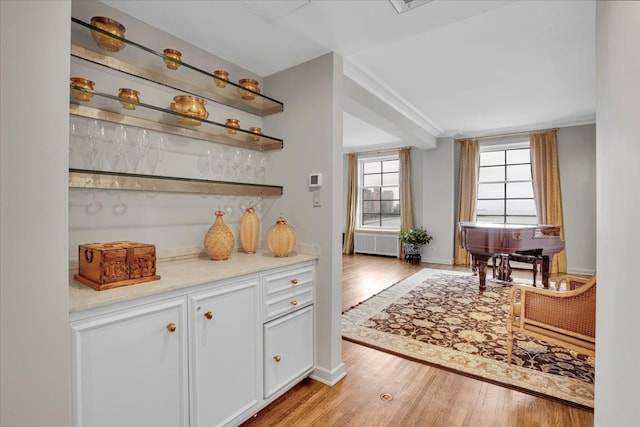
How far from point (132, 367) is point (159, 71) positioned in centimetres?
173

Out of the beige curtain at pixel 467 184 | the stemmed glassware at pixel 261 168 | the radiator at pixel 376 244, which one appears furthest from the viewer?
the radiator at pixel 376 244

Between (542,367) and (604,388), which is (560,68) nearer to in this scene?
(542,367)

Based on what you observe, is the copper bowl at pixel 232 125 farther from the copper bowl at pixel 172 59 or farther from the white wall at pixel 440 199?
the white wall at pixel 440 199

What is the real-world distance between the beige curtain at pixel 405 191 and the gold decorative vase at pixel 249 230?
17.9 feet

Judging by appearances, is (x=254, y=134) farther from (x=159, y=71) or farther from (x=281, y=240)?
(x=281, y=240)

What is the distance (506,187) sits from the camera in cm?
631

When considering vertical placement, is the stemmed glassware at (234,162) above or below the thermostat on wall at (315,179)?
above

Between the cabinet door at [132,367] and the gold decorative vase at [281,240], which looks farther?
the gold decorative vase at [281,240]

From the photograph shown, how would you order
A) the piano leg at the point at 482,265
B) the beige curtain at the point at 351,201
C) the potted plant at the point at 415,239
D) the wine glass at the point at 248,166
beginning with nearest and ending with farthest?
the wine glass at the point at 248,166
the piano leg at the point at 482,265
the potted plant at the point at 415,239
the beige curtain at the point at 351,201

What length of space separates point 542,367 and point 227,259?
256 centimetres

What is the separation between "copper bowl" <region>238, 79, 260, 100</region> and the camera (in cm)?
227

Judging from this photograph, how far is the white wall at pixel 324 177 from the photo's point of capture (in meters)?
2.17

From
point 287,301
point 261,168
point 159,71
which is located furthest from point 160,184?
point 287,301

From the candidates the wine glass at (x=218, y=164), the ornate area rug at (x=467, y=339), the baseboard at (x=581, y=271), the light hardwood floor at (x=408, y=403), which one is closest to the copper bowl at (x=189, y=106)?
the wine glass at (x=218, y=164)
